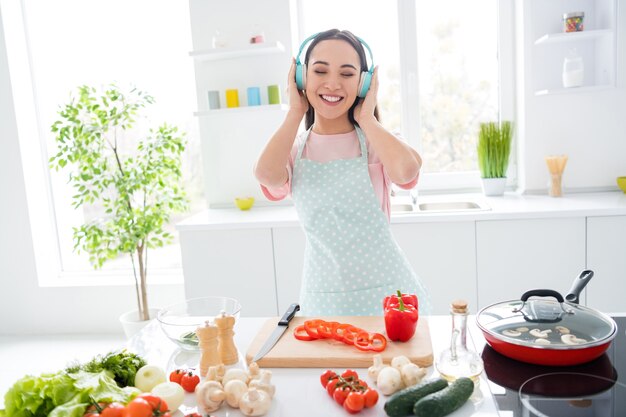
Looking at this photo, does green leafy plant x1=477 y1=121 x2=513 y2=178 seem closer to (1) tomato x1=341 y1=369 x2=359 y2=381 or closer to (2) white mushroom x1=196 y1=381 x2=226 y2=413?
(1) tomato x1=341 y1=369 x2=359 y2=381

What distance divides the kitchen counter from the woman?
24 cm

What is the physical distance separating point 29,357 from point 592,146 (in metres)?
3.31

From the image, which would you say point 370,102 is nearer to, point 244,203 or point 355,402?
point 355,402

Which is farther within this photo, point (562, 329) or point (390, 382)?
point (562, 329)

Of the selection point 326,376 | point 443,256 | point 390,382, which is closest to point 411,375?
point 390,382

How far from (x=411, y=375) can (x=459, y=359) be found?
9 centimetres

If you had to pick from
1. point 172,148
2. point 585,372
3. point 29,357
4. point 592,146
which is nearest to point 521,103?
point 592,146

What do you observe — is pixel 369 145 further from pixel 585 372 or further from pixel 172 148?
pixel 172 148

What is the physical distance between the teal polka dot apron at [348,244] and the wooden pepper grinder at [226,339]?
42 centimetres

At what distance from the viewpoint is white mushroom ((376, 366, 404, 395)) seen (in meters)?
0.88

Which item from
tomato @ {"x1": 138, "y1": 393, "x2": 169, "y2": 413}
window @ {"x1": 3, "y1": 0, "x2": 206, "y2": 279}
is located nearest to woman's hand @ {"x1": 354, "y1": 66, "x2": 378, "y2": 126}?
tomato @ {"x1": 138, "y1": 393, "x2": 169, "y2": 413}

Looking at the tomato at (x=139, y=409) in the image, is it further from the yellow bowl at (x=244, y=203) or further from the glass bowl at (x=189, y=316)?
the yellow bowl at (x=244, y=203)

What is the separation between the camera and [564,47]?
2.72 metres

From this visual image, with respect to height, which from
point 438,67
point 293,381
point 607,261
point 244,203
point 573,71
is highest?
point 438,67
